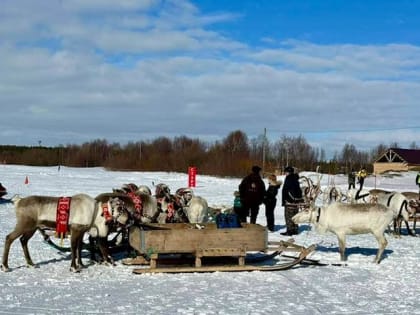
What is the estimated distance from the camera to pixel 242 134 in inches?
3676

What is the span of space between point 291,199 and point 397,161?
68.5m

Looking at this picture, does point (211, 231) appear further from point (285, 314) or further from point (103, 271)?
point (285, 314)

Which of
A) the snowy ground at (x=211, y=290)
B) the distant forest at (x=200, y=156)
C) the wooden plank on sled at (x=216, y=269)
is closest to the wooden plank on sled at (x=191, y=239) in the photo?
the wooden plank on sled at (x=216, y=269)

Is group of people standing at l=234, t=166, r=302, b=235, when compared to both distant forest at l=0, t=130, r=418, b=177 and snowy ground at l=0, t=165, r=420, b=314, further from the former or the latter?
distant forest at l=0, t=130, r=418, b=177

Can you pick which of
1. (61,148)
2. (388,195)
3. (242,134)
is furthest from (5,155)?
(388,195)

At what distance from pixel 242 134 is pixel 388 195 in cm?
7632

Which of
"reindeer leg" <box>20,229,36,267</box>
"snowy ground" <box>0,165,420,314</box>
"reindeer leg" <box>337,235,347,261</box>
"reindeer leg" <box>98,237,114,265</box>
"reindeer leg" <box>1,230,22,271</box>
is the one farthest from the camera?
"reindeer leg" <box>337,235,347,261</box>

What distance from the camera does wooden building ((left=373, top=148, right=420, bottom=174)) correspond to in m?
78.8

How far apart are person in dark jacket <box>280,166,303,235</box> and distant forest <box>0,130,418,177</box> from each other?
43.9 m

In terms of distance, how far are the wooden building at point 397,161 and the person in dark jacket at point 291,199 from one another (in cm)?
6475

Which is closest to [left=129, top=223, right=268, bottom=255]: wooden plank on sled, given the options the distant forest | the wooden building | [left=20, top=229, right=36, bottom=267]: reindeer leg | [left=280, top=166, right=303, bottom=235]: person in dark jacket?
[left=20, top=229, right=36, bottom=267]: reindeer leg

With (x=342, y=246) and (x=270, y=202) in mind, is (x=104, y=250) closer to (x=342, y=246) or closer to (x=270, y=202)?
(x=342, y=246)

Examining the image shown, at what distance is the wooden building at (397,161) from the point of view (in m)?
78.8

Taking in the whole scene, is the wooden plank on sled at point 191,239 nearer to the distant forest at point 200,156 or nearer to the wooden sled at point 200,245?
the wooden sled at point 200,245
